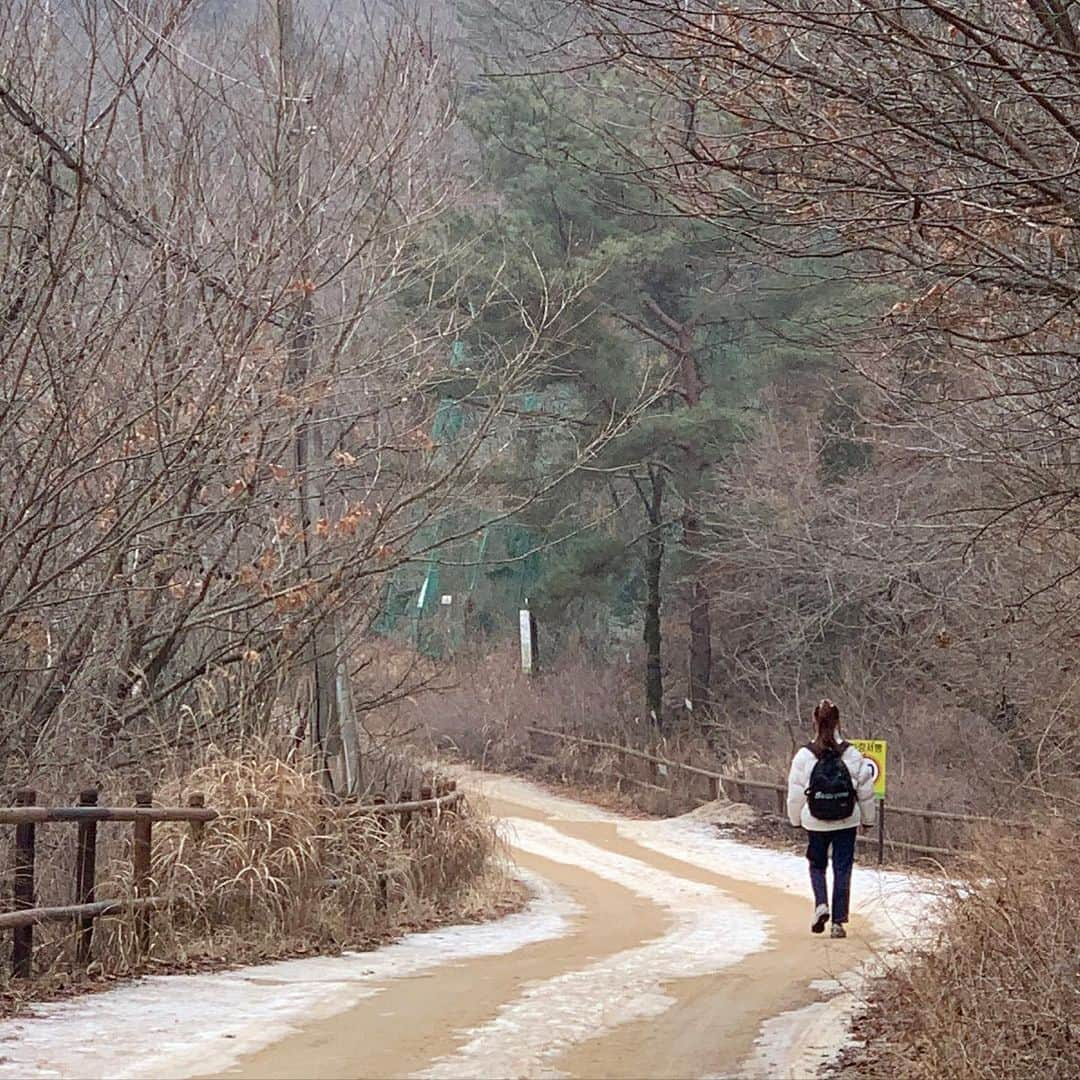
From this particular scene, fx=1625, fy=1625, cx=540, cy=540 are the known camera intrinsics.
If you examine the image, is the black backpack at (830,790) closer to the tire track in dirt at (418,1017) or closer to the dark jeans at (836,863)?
the dark jeans at (836,863)

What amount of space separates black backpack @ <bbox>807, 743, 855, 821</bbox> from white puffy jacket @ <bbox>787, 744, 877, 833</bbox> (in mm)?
32

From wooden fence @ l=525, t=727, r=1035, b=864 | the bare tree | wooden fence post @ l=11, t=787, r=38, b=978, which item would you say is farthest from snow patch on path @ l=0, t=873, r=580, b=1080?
wooden fence @ l=525, t=727, r=1035, b=864

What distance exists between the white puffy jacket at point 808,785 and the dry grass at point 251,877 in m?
3.25

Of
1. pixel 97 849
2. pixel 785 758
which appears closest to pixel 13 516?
pixel 97 849

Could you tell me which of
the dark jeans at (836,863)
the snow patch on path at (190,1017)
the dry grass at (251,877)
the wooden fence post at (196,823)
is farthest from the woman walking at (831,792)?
the wooden fence post at (196,823)

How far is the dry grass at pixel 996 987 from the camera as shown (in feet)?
20.0

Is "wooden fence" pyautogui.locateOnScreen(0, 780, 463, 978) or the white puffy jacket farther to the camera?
the white puffy jacket

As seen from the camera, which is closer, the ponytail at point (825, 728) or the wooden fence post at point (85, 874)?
the wooden fence post at point (85, 874)

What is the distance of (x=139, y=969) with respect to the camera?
9742mm

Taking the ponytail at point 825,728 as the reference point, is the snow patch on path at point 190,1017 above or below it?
below

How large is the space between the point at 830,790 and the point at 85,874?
5195 mm

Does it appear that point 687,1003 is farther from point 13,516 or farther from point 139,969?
point 13,516

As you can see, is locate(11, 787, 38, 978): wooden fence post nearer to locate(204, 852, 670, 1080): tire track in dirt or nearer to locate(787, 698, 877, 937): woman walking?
locate(204, 852, 670, 1080): tire track in dirt

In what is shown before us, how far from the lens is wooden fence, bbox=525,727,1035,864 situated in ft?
69.5
